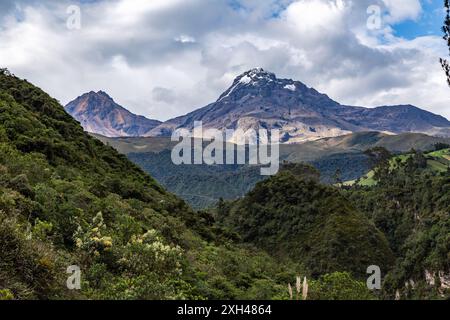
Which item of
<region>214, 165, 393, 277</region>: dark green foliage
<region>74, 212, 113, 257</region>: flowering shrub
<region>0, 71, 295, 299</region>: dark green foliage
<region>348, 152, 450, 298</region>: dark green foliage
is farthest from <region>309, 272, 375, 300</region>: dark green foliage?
<region>348, 152, 450, 298</region>: dark green foliage

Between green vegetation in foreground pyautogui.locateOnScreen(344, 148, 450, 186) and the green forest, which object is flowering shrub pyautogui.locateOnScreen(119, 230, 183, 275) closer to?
the green forest

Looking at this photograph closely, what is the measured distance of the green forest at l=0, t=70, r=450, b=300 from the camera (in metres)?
12.8

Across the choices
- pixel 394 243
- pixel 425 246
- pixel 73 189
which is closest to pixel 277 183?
pixel 425 246

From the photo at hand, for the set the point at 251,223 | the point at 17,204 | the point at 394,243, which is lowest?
the point at 394,243

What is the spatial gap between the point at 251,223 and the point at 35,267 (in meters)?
61.6

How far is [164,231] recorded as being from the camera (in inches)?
1021

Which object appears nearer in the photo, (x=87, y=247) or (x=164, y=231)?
(x=87, y=247)

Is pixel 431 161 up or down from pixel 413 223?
up

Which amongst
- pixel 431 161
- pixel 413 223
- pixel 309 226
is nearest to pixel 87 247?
pixel 309 226

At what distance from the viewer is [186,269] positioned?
57.8 feet

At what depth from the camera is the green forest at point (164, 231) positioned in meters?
12.8

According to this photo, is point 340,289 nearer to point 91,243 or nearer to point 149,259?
point 149,259
